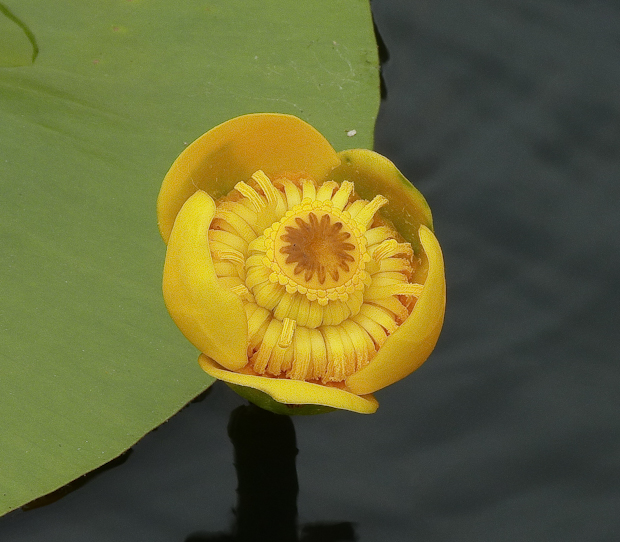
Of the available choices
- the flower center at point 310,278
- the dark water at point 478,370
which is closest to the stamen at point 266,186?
the flower center at point 310,278

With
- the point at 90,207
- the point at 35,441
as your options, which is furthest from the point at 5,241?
the point at 35,441

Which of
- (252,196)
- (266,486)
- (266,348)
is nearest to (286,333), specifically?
(266,348)

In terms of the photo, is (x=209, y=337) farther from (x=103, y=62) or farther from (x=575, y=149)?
(x=575, y=149)

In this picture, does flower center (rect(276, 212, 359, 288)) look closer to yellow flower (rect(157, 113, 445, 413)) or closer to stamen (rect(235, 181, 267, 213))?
yellow flower (rect(157, 113, 445, 413))

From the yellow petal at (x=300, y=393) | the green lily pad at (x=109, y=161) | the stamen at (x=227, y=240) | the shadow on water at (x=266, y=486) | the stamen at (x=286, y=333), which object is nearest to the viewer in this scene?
the yellow petal at (x=300, y=393)

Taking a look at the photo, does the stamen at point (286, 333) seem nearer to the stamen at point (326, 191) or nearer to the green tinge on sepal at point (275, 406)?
the green tinge on sepal at point (275, 406)

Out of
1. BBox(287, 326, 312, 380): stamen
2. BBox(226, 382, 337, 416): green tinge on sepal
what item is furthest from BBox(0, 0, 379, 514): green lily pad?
BBox(287, 326, 312, 380): stamen
